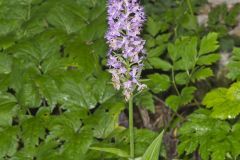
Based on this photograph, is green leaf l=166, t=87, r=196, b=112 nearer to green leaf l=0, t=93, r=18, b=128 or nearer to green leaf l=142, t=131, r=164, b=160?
green leaf l=142, t=131, r=164, b=160

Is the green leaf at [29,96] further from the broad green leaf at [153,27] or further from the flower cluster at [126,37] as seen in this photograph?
the broad green leaf at [153,27]

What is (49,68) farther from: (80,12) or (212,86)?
(212,86)

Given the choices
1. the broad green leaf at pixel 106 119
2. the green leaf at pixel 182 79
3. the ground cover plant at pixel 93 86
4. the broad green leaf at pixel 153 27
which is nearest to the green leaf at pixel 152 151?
the ground cover plant at pixel 93 86

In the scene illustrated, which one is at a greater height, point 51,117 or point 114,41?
point 114,41

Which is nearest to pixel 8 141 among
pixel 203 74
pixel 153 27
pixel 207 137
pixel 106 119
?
pixel 106 119

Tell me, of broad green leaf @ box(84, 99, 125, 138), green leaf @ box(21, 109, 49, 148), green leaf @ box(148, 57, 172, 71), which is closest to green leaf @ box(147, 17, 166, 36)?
green leaf @ box(148, 57, 172, 71)

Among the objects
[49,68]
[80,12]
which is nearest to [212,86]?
[80,12]

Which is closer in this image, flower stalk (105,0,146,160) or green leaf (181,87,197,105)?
flower stalk (105,0,146,160)

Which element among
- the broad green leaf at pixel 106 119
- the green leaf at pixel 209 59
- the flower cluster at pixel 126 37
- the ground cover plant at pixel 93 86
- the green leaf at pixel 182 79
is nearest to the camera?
the flower cluster at pixel 126 37
